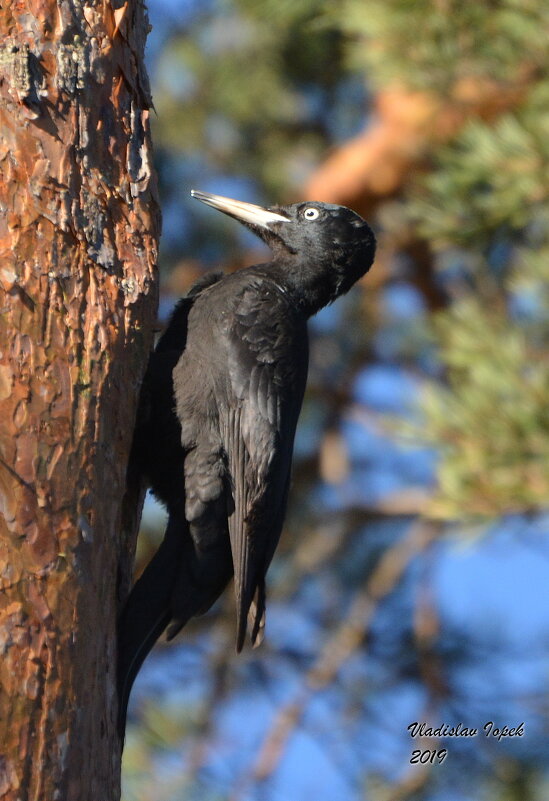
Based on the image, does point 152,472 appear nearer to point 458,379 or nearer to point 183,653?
point 458,379

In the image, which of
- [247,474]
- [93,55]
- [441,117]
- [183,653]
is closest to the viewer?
[93,55]

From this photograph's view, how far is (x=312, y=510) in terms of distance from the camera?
610 cm

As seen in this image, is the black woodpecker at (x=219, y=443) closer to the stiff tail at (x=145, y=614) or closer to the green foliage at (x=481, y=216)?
the stiff tail at (x=145, y=614)

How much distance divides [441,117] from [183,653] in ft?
10.1

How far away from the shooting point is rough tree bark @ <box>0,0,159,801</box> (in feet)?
7.12

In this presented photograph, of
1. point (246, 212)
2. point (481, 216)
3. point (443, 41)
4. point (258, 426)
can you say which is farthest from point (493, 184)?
point (258, 426)

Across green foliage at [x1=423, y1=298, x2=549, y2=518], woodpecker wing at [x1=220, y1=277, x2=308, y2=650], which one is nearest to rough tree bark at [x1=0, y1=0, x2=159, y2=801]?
woodpecker wing at [x1=220, y1=277, x2=308, y2=650]

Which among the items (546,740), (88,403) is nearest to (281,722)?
(546,740)

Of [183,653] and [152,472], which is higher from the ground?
[183,653]

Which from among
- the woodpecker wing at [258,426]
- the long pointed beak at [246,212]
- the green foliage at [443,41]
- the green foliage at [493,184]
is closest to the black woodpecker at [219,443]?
the woodpecker wing at [258,426]

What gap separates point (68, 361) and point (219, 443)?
0.82m

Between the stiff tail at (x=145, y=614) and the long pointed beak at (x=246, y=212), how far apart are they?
46.0 inches

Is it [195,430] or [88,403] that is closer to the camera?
[88,403]

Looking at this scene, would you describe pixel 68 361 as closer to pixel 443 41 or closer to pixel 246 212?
pixel 246 212
